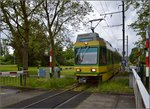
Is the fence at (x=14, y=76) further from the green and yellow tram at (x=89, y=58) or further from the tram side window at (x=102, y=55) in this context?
the tram side window at (x=102, y=55)

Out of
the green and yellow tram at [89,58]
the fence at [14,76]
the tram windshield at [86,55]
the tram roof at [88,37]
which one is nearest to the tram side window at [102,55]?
the green and yellow tram at [89,58]

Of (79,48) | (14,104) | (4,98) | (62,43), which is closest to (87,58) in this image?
(79,48)

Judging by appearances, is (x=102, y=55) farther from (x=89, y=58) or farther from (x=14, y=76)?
(x=14, y=76)

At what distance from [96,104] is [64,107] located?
54.1 inches

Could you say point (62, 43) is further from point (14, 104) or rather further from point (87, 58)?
point (14, 104)

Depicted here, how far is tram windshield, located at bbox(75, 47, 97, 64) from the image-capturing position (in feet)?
64.3

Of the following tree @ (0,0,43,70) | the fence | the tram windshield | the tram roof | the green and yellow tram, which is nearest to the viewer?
the fence

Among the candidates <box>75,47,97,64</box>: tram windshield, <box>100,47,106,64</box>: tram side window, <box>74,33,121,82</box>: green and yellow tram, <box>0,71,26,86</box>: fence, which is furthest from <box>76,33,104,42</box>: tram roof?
<box>0,71,26,86</box>: fence

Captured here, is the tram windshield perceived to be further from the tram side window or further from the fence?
the fence

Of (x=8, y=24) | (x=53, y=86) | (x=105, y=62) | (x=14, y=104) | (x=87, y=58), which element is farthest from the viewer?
(x=8, y=24)

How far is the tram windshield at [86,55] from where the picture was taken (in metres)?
19.6

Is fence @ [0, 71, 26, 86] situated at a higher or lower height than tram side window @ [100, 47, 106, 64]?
lower

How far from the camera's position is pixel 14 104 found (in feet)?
38.8

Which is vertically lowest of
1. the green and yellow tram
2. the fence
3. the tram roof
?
the fence
